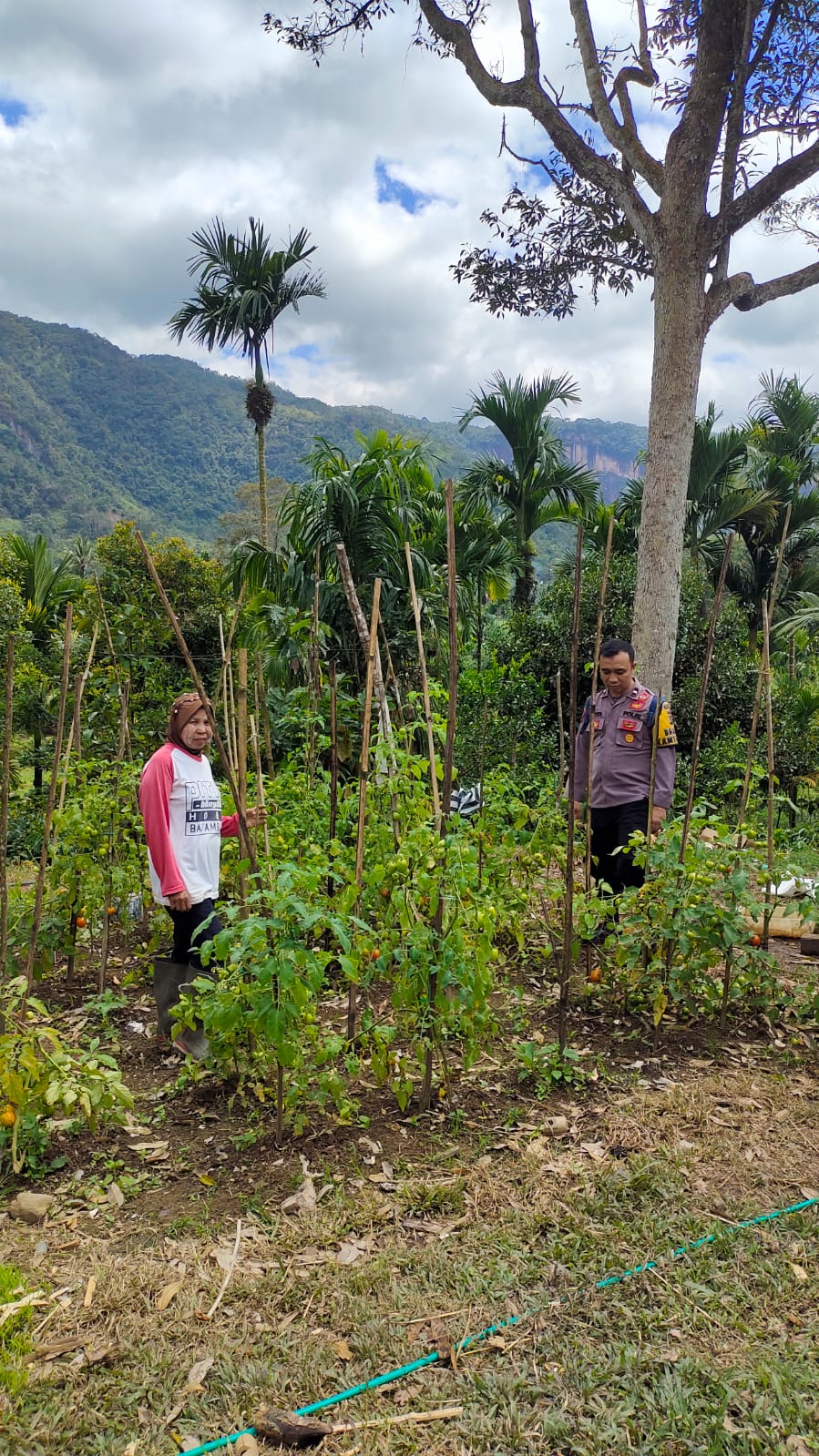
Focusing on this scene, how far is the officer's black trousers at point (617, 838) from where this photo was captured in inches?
171

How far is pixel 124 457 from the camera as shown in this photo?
202 ft

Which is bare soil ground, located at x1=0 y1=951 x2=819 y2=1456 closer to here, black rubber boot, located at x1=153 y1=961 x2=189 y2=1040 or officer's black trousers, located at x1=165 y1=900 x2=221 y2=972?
black rubber boot, located at x1=153 y1=961 x2=189 y2=1040

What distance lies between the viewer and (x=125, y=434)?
64500 millimetres

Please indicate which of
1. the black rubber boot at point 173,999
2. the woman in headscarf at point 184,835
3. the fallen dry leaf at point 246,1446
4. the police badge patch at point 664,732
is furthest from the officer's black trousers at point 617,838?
the fallen dry leaf at point 246,1446

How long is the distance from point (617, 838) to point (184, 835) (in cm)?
214

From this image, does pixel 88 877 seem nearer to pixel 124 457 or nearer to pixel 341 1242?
pixel 341 1242

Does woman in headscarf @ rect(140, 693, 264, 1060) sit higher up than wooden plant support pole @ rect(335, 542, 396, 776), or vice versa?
wooden plant support pole @ rect(335, 542, 396, 776)

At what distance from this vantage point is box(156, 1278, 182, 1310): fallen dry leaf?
2.29m

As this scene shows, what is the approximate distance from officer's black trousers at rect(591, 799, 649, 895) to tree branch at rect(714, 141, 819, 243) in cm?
582

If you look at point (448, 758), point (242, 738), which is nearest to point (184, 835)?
point (242, 738)

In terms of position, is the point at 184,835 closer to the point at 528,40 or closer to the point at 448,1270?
the point at 448,1270

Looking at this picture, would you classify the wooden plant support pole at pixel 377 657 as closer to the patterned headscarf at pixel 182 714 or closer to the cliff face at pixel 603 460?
the patterned headscarf at pixel 182 714

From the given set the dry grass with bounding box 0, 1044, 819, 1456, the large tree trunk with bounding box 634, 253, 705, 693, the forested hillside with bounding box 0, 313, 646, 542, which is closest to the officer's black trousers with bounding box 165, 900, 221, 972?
the dry grass with bounding box 0, 1044, 819, 1456

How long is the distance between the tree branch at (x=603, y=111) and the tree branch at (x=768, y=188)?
72 centimetres
